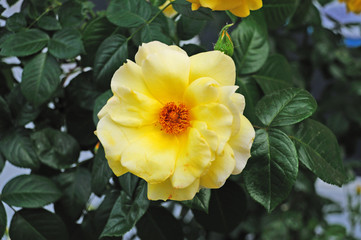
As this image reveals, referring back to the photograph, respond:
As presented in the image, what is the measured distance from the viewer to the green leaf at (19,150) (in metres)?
0.50

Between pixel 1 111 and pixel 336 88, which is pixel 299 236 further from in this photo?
pixel 1 111

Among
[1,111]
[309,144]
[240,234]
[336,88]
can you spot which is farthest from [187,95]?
[336,88]

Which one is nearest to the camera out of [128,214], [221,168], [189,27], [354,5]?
[221,168]

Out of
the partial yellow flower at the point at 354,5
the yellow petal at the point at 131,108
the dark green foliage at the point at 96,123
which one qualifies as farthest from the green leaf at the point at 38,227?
the partial yellow flower at the point at 354,5

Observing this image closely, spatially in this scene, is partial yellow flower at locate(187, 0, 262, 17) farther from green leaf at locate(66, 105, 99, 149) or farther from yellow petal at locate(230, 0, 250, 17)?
green leaf at locate(66, 105, 99, 149)

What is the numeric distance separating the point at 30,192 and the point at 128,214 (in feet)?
0.45

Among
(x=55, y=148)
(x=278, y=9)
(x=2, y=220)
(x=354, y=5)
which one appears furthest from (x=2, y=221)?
(x=354, y=5)

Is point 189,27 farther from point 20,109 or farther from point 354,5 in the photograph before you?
point 354,5

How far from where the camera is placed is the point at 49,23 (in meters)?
0.52

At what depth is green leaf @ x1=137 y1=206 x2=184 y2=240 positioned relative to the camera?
0.51m

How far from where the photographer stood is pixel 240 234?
42.8 inches

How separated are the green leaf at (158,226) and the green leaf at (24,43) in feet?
0.78

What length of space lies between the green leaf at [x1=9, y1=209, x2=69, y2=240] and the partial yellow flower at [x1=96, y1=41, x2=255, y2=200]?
0.19 m

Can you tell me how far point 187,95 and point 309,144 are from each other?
0.16 metres
